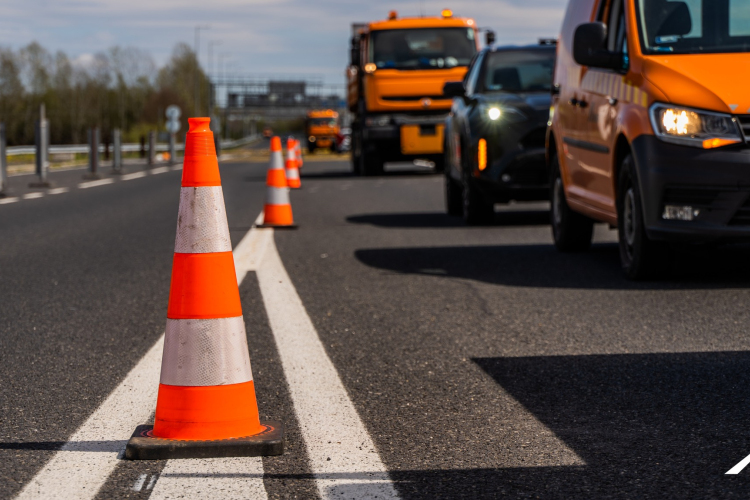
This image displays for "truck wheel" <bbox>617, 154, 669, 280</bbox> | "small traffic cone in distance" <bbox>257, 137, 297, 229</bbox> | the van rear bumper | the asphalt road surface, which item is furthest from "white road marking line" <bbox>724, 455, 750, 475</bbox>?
"small traffic cone in distance" <bbox>257, 137, 297, 229</bbox>

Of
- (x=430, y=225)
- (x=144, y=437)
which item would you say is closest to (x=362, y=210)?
(x=430, y=225)

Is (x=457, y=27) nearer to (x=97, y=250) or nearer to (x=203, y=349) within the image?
(x=97, y=250)

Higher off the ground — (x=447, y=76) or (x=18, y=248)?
(x=447, y=76)

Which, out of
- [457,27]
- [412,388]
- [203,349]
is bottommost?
[412,388]

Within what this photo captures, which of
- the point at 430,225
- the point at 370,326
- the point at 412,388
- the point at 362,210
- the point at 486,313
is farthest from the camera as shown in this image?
the point at 362,210

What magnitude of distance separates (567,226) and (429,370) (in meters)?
4.63

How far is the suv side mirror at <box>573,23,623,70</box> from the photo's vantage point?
7125mm

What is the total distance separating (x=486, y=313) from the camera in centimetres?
607

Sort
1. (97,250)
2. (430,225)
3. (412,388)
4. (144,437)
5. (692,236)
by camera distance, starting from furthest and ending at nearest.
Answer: (430,225) → (97,250) → (692,236) → (412,388) → (144,437)

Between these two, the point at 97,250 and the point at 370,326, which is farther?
the point at 97,250

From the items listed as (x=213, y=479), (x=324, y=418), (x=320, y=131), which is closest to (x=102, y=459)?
(x=213, y=479)

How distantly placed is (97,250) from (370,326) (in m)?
4.62

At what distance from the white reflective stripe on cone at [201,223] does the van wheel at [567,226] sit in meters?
5.51

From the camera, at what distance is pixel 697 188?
651 centimetres
